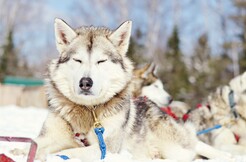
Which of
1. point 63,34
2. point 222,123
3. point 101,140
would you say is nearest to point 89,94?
point 101,140

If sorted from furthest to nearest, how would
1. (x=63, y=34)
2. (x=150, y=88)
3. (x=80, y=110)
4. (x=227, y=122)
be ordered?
(x=150, y=88)
(x=227, y=122)
(x=63, y=34)
(x=80, y=110)

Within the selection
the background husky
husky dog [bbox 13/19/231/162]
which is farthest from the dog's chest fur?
the background husky

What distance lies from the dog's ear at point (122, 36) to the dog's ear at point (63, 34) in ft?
1.09

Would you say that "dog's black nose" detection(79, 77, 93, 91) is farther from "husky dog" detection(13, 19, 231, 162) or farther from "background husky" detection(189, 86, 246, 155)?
"background husky" detection(189, 86, 246, 155)

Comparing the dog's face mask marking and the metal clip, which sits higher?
the dog's face mask marking

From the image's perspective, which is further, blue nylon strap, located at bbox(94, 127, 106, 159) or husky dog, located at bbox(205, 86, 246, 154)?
husky dog, located at bbox(205, 86, 246, 154)

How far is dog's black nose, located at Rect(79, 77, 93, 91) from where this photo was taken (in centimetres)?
277

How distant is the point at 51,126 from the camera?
302 centimetres

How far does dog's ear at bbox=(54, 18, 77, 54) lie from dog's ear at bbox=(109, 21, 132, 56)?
1.09 feet

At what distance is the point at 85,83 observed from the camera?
2770mm

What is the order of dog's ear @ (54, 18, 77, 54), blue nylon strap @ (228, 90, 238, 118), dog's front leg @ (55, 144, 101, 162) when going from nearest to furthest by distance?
dog's front leg @ (55, 144, 101, 162), dog's ear @ (54, 18, 77, 54), blue nylon strap @ (228, 90, 238, 118)

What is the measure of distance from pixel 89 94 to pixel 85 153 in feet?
1.42

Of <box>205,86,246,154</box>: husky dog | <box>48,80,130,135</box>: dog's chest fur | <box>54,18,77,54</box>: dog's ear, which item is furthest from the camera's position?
<box>205,86,246,154</box>: husky dog

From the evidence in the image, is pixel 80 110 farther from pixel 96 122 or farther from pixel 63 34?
pixel 63 34
